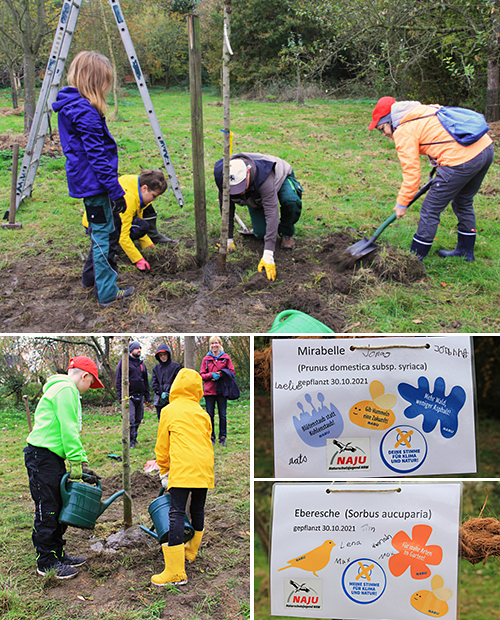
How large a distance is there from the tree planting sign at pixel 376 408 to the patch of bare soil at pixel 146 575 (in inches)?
44.9

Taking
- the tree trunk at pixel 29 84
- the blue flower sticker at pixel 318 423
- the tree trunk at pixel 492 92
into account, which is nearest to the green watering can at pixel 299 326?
the blue flower sticker at pixel 318 423

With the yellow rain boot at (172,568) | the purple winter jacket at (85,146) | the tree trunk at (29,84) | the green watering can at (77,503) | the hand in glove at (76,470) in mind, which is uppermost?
the tree trunk at (29,84)

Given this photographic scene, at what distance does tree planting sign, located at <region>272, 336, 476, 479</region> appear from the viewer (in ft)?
6.51

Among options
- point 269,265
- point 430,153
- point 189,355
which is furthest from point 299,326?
point 430,153

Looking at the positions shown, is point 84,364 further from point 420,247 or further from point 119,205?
point 420,247

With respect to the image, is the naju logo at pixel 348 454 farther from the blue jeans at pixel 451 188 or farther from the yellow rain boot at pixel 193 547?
the blue jeans at pixel 451 188

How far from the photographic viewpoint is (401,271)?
443cm

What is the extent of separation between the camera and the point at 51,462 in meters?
2.72

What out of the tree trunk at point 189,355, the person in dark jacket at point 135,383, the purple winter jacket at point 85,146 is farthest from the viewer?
the person in dark jacket at point 135,383

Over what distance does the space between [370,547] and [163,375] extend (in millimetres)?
3224

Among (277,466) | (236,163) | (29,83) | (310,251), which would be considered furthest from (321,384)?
(29,83)

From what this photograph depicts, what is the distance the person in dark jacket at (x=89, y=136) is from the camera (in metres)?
3.46

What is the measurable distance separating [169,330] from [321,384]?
2.01m

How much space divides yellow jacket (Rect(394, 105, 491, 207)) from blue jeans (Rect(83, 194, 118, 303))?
2541mm
